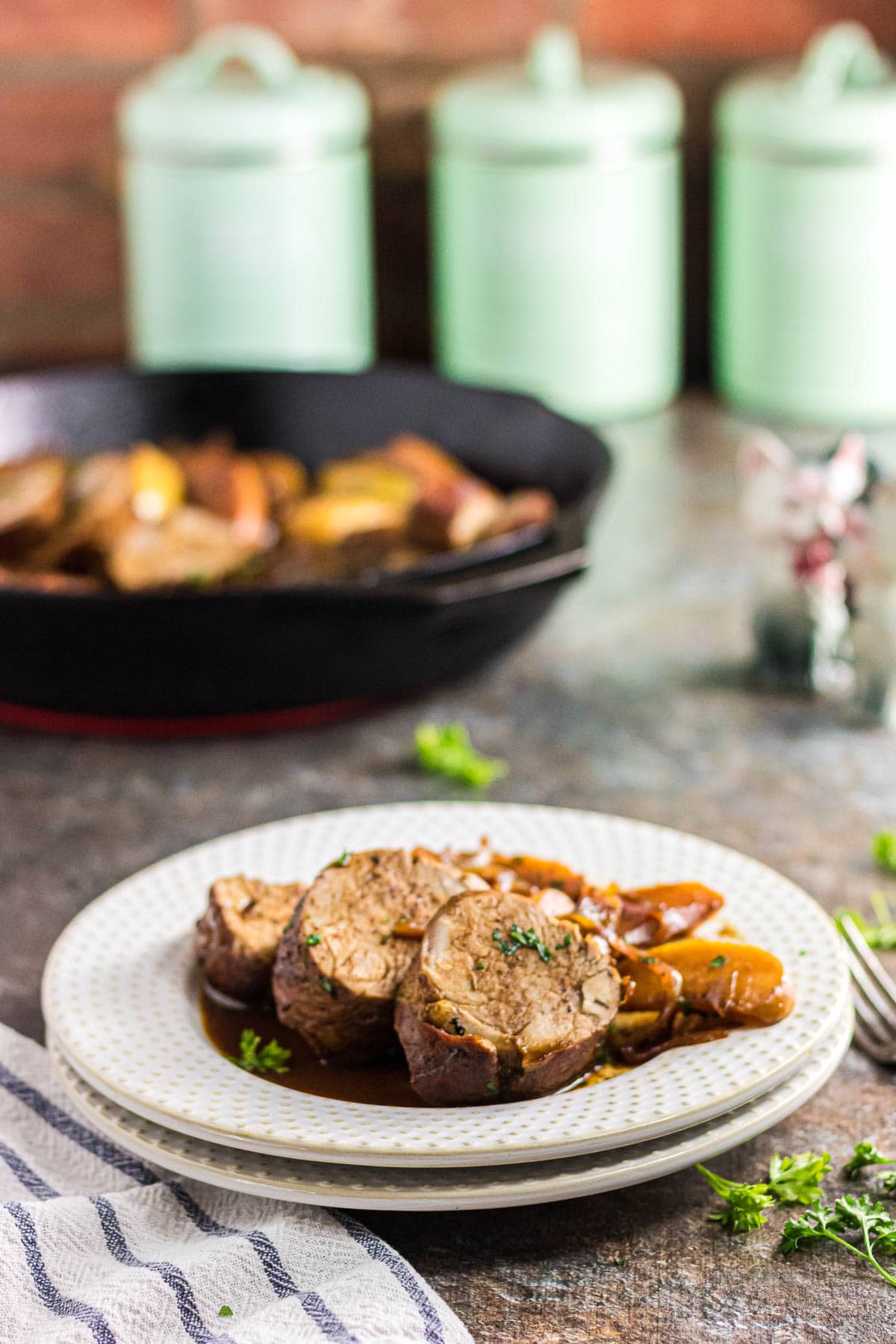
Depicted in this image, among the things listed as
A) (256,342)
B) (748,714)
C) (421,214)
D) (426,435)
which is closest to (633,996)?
(748,714)

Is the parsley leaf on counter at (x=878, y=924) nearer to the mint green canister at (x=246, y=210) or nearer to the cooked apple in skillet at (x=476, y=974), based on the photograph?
the cooked apple in skillet at (x=476, y=974)

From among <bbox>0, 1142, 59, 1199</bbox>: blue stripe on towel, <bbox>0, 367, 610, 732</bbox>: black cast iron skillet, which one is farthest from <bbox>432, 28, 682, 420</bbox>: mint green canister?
<bbox>0, 1142, 59, 1199</bbox>: blue stripe on towel

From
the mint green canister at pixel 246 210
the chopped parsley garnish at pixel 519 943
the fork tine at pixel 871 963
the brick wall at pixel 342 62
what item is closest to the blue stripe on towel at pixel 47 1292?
the chopped parsley garnish at pixel 519 943

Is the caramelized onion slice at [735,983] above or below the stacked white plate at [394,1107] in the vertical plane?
above

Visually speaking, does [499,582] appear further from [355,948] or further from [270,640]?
[355,948]

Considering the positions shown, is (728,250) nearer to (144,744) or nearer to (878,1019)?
(144,744)
